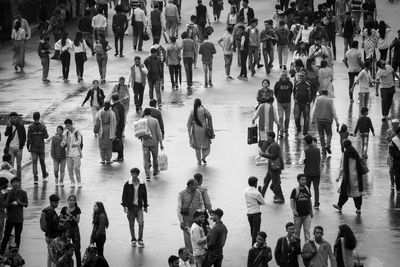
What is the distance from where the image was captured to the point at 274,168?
2595 cm

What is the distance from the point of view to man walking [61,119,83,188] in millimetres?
27891

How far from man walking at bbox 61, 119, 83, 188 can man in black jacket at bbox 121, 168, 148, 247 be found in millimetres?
4289

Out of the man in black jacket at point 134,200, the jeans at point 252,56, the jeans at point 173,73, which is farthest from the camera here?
the jeans at point 252,56

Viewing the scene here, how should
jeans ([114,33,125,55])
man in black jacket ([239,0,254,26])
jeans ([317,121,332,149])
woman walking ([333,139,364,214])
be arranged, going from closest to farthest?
woman walking ([333,139,364,214]) → jeans ([317,121,332,149]) → jeans ([114,33,125,55]) → man in black jacket ([239,0,254,26])

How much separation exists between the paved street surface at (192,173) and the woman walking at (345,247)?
1279 millimetres

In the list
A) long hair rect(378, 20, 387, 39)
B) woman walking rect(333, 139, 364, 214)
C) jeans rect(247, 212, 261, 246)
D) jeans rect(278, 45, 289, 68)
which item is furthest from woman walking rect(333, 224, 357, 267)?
long hair rect(378, 20, 387, 39)

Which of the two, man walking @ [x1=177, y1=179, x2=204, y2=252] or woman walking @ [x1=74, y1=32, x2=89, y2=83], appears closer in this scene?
man walking @ [x1=177, y1=179, x2=204, y2=252]

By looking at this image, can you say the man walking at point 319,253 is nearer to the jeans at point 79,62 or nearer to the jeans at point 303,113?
the jeans at point 303,113

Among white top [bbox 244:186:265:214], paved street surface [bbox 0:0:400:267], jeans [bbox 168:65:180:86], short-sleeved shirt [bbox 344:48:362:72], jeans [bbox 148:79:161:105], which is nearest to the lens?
white top [bbox 244:186:265:214]

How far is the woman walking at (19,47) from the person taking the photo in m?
42.8

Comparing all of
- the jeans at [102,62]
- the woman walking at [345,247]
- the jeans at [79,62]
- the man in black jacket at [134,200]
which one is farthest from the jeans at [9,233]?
the jeans at [79,62]

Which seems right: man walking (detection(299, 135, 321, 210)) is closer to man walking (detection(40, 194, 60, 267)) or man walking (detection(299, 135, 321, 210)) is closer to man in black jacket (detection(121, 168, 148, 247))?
man in black jacket (detection(121, 168, 148, 247))

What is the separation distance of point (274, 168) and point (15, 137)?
238 inches

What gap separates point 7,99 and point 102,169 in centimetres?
944
